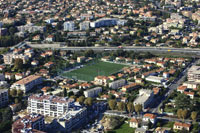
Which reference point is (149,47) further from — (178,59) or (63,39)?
(63,39)

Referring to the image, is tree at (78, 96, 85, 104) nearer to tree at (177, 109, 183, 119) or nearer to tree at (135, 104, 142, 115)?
tree at (135, 104, 142, 115)

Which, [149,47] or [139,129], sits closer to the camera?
[139,129]

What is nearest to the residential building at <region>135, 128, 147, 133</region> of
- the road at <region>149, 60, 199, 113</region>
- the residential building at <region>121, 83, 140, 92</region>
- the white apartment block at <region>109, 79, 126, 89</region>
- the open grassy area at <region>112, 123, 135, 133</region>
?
the open grassy area at <region>112, 123, 135, 133</region>

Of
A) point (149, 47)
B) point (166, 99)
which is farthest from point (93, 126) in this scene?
point (149, 47)

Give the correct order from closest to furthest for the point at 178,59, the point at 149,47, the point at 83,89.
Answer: the point at 83,89 → the point at 178,59 → the point at 149,47

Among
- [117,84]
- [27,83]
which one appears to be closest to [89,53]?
[117,84]

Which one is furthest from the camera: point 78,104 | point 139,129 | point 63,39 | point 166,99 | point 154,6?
point 154,6
